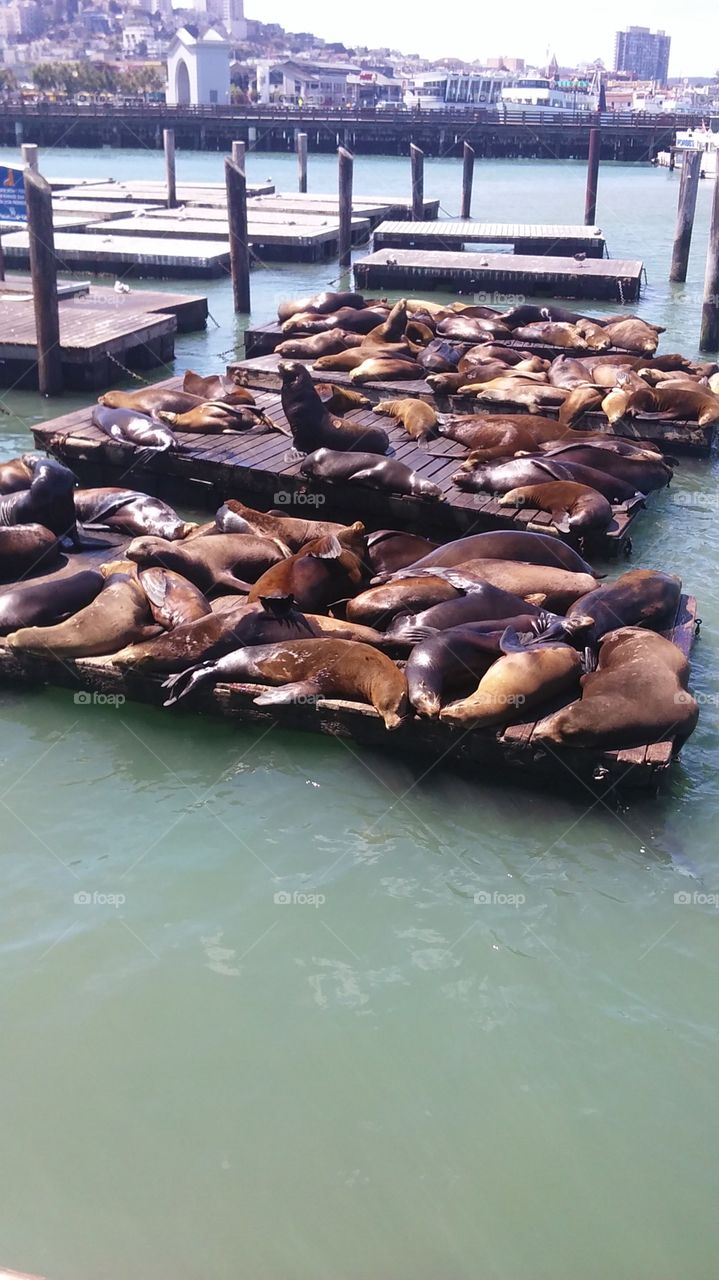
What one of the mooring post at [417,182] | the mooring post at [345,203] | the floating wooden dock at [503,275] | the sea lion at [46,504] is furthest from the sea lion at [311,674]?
the mooring post at [417,182]

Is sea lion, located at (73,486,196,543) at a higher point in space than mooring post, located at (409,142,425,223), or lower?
lower

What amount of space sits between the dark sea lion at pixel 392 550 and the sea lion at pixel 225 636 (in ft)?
3.16

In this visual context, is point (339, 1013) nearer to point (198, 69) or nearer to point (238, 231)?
point (238, 231)

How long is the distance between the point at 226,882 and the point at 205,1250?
1684mm

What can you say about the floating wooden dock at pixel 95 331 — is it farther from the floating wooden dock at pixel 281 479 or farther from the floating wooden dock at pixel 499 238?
the floating wooden dock at pixel 499 238

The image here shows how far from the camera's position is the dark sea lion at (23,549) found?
22.5ft

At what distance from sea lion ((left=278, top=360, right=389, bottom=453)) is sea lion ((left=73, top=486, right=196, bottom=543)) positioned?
172 cm

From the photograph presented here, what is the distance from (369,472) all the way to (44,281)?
18.7 feet

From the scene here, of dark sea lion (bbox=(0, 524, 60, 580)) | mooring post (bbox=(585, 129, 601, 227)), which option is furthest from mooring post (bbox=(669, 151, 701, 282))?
dark sea lion (bbox=(0, 524, 60, 580))

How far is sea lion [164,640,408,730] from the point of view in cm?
552

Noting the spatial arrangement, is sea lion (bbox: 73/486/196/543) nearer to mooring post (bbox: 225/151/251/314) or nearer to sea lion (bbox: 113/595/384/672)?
sea lion (bbox: 113/595/384/672)

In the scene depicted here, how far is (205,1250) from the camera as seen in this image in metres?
3.32

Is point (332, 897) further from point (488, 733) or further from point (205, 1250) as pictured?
point (205, 1250)

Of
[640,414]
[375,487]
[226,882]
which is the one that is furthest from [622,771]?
[640,414]
